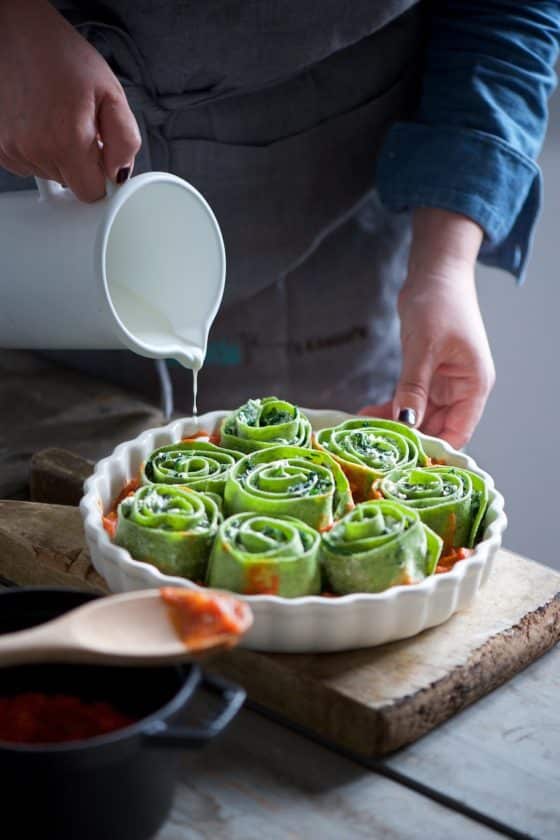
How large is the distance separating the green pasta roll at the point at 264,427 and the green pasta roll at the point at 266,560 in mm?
265

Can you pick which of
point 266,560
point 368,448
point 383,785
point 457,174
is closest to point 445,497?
point 368,448

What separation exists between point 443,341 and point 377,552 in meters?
0.68

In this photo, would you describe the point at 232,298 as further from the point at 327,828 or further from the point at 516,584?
the point at 327,828

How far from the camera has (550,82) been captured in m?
1.91

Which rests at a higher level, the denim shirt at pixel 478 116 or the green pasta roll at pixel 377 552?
the denim shirt at pixel 478 116

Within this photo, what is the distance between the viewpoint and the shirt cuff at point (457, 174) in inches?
71.9

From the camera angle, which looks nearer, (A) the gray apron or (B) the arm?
(A) the gray apron

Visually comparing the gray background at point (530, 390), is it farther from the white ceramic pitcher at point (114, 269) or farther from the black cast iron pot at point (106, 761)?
the black cast iron pot at point (106, 761)

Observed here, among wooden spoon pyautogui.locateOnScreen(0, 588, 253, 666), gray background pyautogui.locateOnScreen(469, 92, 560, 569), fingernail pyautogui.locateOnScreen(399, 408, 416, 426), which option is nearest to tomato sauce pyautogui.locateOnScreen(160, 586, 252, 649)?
wooden spoon pyautogui.locateOnScreen(0, 588, 253, 666)

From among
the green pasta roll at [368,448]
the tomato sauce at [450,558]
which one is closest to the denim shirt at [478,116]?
the green pasta roll at [368,448]

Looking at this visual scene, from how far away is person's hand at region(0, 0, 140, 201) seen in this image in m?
1.26

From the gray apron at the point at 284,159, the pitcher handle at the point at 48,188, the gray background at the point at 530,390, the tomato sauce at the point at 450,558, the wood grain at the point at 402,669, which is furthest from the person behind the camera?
the gray background at the point at 530,390

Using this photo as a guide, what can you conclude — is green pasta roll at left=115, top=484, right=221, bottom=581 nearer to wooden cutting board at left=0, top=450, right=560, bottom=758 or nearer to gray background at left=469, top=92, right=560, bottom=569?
wooden cutting board at left=0, top=450, right=560, bottom=758

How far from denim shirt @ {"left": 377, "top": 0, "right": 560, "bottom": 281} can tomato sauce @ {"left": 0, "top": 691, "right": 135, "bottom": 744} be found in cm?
117
